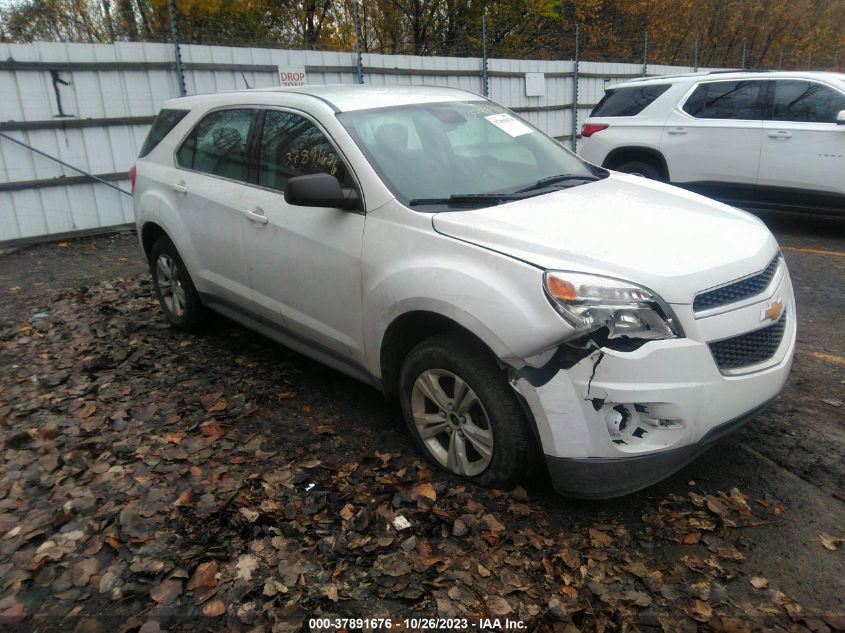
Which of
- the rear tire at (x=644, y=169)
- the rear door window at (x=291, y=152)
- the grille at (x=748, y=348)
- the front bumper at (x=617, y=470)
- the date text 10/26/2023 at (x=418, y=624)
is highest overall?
the rear door window at (x=291, y=152)

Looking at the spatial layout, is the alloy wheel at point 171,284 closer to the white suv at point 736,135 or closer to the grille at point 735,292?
the grille at point 735,292

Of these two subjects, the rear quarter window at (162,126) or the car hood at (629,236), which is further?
the rear quarter window at (162,126)

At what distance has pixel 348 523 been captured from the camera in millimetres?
3008

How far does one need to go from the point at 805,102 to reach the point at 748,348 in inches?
241

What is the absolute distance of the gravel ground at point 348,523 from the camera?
2545 millimetres

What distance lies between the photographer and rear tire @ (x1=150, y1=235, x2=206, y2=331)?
511 centimetres

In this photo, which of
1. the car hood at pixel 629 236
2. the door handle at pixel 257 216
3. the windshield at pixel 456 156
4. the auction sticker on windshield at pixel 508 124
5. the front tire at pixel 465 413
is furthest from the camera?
the auction sticker on windshield at pixel 508 124

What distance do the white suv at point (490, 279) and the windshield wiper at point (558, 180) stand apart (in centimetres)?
2

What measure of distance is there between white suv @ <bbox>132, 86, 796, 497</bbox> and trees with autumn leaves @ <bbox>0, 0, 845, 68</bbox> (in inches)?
232

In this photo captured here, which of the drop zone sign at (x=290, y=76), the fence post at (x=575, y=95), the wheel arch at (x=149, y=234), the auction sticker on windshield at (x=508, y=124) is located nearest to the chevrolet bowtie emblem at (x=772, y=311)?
the auction sticker on windshield at (x=508, y=124)

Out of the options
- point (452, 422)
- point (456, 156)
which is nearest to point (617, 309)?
point (452, 422)

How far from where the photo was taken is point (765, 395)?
9.73 ft

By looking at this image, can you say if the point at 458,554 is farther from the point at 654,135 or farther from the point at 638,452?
the point at 654,135

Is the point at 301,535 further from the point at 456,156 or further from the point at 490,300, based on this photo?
the point at 456,156
